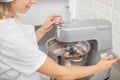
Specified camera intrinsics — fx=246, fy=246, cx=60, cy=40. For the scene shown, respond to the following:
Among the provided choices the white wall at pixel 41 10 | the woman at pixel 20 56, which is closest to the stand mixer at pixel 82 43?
the woman at pixel 20 56

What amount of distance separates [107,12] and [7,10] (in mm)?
558

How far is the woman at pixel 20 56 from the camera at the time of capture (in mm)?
729

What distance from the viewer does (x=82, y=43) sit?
98 centimetres

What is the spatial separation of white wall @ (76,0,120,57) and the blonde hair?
0.49 m

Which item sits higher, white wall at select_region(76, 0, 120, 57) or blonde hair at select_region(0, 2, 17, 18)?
blonde hair at select_region(0, 2, 17, 18)

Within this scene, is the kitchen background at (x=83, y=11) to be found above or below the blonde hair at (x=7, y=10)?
below

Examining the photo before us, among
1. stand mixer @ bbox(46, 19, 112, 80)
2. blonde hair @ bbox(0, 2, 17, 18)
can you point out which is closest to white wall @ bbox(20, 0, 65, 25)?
stand mixer @ bbox(46, 19, 112, 80)

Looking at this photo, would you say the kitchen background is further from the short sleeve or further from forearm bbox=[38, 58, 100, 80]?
the short sleeve

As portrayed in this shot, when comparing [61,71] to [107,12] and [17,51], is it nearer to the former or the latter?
[17,51]

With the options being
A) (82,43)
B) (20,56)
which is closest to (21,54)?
(20,56)

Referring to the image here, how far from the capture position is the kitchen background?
43.4 inches

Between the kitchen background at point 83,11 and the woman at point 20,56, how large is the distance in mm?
318

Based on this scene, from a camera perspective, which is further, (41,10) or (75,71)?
(41,10)

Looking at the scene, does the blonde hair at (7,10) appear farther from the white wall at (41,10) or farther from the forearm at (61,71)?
the white wall at (41,10)
